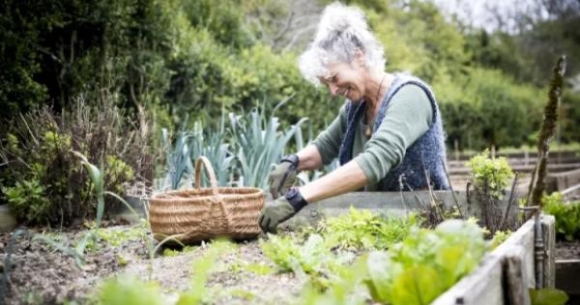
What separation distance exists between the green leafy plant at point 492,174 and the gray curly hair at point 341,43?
0.73m

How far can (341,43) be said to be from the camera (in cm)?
336

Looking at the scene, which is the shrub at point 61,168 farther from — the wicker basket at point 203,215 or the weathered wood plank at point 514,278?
the weathered wood plank at point 514,278

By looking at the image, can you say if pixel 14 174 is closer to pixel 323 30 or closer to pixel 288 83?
pixel 323 30

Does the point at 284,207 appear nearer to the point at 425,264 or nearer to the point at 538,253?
the point at 538,253

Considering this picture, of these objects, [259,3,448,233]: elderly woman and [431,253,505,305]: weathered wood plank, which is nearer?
[431,253,505,305]: weathered wood plank

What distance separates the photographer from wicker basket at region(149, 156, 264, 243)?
2.77 m

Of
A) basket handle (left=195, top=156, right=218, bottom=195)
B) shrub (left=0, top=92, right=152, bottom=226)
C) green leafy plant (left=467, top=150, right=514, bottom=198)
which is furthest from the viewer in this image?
shrub (left=0, top=92, right=152, bottom=226)

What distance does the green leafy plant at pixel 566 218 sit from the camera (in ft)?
14.8

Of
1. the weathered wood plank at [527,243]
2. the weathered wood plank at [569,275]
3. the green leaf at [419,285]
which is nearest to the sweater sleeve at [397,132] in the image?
the weathered wood plank at [527,243]

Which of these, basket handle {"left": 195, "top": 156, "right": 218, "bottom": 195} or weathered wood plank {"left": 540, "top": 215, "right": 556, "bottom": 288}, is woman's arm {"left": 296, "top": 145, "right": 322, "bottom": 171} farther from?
weathered wood plank {"left": 540, "top": 215, "right": 556, "bottom": 288}

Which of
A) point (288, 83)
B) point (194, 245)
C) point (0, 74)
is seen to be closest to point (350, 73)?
point (194, 245)

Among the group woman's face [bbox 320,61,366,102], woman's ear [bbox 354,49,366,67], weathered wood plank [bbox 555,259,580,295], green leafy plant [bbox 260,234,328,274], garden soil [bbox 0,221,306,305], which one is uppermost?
woman's ear [bbox 354,49,366,67]

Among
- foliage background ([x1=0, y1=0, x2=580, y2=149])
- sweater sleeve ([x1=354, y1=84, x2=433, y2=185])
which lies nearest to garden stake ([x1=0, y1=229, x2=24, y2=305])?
sweater sleeve ([x1=354, y1=84, x2=433, y2=185])

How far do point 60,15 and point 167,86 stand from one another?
146cm
